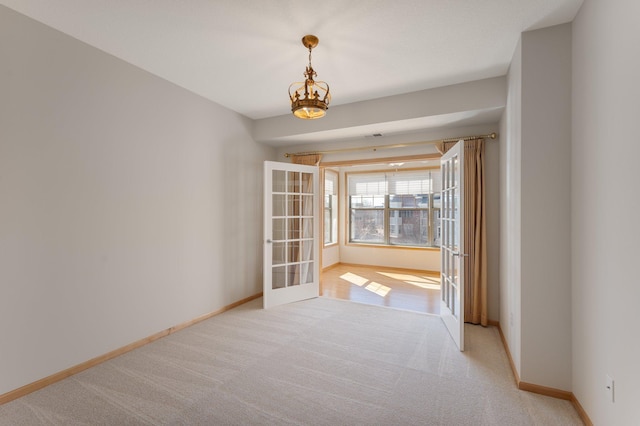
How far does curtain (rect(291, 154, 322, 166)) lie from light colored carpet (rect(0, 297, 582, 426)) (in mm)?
2490

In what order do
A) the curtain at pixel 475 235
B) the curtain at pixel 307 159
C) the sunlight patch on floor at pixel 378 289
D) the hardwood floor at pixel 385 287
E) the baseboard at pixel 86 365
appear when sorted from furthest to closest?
the sunlight patch on floor at pixel 378 289, the curtain at pixel 307 159, the hardwood floor at pixel 385 287, the curtain at pixel 475 235, the baseboard at pixel 86 365

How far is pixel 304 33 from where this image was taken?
90.7 inches

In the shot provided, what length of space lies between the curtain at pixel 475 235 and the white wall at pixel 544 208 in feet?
4.23

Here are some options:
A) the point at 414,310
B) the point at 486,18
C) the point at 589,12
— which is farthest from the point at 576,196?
the point at 414,310

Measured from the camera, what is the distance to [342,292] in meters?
4.88

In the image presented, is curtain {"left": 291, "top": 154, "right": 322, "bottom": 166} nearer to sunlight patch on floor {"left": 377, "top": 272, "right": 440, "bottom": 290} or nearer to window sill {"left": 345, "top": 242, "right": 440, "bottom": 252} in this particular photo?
→ sunlight patch on floor {"left": 377, "top": 272, "right": 440, "bottom": 290}

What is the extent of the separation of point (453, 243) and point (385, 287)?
Result: 2.22m

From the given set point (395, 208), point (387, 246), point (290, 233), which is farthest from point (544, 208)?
point (395, 208)

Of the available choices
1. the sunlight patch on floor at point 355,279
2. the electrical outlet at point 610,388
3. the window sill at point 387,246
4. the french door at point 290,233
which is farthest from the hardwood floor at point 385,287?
the electrical outlet at point 610,388

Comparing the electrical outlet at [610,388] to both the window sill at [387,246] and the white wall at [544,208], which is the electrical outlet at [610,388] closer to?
the white wall at [544,208]

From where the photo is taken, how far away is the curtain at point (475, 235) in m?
3.52

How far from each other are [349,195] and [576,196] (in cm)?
548

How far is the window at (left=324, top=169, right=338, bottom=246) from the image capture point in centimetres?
698

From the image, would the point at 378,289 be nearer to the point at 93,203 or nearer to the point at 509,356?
the point at 509,356
